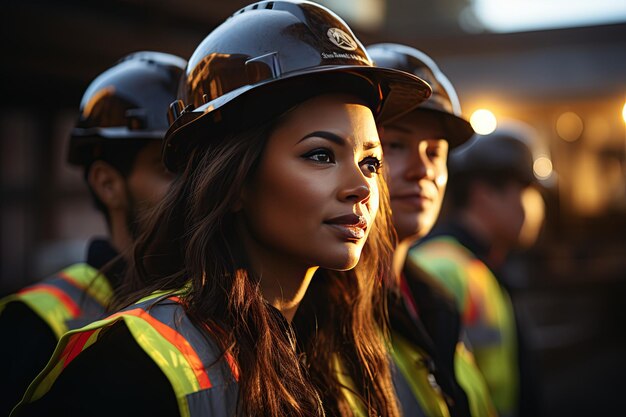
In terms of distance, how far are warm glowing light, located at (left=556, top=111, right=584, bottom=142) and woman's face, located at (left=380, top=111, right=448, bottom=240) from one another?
A: 1582 cm

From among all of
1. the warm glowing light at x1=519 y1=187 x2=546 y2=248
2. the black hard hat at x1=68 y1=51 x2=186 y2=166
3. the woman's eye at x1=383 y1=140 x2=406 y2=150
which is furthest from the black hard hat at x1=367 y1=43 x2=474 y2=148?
the warm glowing light at x1=519 y1=187 x2=546 y2=248

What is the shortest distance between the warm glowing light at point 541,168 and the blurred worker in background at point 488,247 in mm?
146

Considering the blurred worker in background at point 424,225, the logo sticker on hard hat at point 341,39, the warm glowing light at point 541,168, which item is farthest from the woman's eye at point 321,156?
the warm glowing light at point 541,168

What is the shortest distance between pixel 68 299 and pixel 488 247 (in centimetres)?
263

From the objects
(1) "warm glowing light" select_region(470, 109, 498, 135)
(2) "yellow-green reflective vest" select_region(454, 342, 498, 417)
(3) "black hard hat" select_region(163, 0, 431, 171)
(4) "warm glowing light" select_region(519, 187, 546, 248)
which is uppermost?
(1) "warm glowing light" select_region(470, 109, 498, 135)

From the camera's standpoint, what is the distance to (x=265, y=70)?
208cm

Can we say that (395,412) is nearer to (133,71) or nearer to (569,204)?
(133,71)

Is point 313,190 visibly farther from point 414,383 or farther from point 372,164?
point 414,383

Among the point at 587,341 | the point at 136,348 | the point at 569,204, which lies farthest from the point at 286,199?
the point at 569,204

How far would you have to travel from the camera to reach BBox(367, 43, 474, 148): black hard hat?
3.06 metres

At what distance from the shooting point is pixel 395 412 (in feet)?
8.12

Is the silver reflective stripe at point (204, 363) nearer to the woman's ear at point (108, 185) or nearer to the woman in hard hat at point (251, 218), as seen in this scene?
the woman in hard hat at point (251, 218)

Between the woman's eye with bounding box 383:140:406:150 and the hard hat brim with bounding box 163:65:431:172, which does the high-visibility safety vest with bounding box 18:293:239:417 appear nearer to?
the hard hat brim with bounding box 163:65:431:172

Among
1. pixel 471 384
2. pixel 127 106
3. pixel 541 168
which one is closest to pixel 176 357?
A: pixel 127 106
